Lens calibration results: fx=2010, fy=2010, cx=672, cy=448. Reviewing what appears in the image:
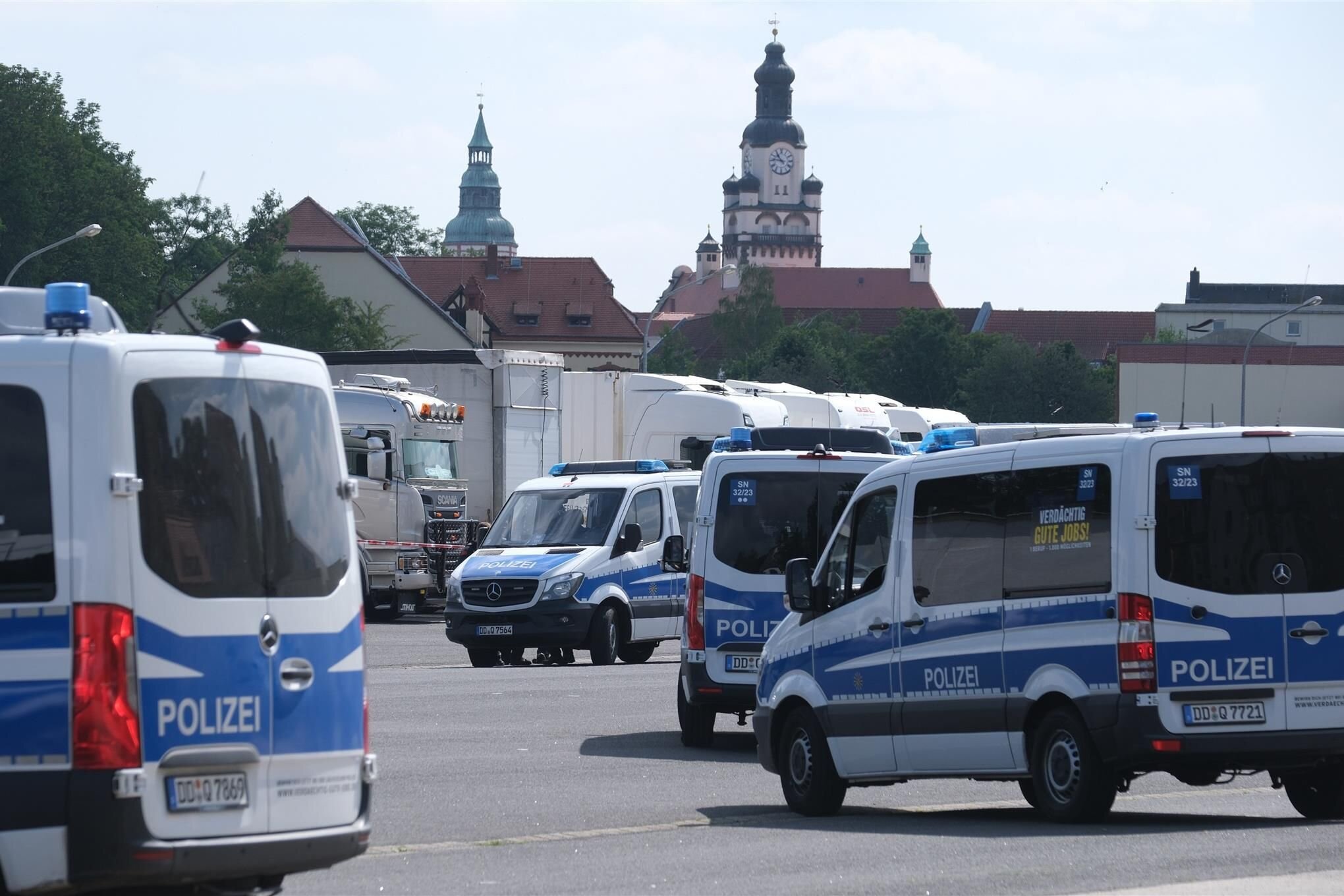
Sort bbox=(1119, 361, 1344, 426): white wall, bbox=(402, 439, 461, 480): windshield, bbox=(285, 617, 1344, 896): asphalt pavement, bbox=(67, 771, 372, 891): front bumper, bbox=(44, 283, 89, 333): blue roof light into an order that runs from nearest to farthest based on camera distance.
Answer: bbox=(67, 771, 372, 891): front bumper → bbox=(44, 283, 89, 333): blue roof light → bbox=(285, 617, 1344, 896): asphalt pavement → bbox=(402, 439, 461, 480): windshield → bbox=(1119, 361, 1344, 426): white wall

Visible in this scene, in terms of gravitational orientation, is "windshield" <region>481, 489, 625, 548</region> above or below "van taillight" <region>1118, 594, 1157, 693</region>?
above

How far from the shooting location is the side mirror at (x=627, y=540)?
2216 cm

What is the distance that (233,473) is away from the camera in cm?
732

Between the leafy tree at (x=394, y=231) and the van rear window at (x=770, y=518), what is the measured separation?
11777cm

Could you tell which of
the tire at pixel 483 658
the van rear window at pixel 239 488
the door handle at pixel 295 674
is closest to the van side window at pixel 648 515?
the tire at pixel 483 658

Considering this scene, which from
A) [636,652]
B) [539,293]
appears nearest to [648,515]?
[636,652]

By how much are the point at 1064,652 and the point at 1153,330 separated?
565 feet

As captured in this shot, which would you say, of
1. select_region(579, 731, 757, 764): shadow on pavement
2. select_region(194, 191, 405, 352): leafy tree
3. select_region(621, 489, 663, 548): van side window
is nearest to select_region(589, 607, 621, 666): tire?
select_region(621, 489, 663, 548): van side window

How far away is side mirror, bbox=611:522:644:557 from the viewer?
2216 cm

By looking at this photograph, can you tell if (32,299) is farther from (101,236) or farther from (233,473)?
(101,236)

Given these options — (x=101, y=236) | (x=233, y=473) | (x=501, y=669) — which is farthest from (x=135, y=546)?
(x=101, y=236)

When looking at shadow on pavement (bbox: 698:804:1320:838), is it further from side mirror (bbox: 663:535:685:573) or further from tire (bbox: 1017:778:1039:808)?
side mirror (bbox: 663:535:685:573)

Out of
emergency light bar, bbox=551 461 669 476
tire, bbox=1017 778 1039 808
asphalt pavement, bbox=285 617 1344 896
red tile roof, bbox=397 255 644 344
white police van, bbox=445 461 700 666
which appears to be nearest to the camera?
asphalt pavement, bbox=285 617 1344 896

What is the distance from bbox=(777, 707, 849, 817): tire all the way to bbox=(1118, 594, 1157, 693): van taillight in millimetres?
2234
